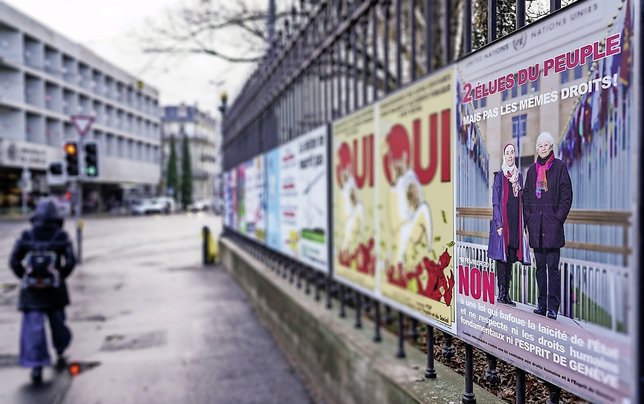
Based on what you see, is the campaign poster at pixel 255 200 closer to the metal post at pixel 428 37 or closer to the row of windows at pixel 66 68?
the metal post at pixel 428 37

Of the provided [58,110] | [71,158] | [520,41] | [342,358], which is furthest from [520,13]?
[58,110]

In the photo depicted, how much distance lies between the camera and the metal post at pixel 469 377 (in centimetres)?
213

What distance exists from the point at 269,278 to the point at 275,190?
113 centimetres

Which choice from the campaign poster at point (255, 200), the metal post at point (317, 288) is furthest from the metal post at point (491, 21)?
the campaign poster at point (255, 200)

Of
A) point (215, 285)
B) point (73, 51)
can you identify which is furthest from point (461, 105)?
point (73, 51)

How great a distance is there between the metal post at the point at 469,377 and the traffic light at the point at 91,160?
16.1 metres

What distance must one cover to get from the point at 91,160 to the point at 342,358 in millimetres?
14140

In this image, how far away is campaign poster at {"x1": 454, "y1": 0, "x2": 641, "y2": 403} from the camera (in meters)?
1.46

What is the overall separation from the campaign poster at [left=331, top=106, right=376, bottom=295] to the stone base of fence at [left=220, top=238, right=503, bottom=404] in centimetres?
39

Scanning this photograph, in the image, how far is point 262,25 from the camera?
10891mm

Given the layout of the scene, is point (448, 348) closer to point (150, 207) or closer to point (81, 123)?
point (81, 123)

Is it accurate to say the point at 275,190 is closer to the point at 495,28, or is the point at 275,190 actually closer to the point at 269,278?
the point at 269,278

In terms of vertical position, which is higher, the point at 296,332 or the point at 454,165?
the point at 454,165

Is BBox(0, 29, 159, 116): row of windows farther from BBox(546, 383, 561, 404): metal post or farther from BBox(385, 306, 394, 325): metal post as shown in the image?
BBox(546, 383, 561, 404): metal post
